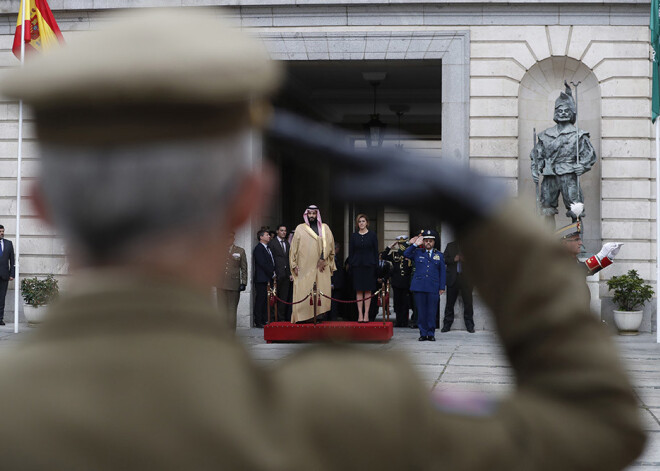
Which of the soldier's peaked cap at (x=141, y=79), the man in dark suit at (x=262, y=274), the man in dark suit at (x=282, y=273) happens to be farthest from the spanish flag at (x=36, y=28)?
the soldier's peaked cap at (x=141, y=79)

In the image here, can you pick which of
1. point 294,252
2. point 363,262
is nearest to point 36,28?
point 294,252

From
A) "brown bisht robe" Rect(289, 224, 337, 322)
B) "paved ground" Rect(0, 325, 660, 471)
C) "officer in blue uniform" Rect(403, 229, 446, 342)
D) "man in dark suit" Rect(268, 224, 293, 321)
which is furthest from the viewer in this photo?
"man in dark suit" Rect(268, 224, 293, 321)

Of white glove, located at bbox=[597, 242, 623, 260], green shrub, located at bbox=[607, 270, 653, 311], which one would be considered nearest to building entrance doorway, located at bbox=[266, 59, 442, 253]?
green shrub, located at bbox=[607, 270, 653, 311]

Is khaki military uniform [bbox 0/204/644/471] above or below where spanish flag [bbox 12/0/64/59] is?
below

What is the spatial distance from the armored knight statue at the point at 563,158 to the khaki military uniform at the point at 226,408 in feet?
44.3

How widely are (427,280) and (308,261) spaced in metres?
2.41

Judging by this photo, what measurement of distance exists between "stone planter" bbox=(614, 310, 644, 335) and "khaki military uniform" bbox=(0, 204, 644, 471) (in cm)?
1430

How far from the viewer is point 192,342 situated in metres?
0.85

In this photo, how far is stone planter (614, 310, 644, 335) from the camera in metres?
14.4

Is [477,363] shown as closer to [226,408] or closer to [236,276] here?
[236,276]

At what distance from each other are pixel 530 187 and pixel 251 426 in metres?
15.0

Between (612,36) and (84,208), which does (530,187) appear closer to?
(612,36)

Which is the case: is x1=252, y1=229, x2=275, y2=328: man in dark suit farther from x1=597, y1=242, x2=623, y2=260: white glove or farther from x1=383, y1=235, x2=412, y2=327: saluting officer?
x1=597, y1=242, x2=623, y2=260: white glove

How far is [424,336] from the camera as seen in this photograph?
1309 cm
